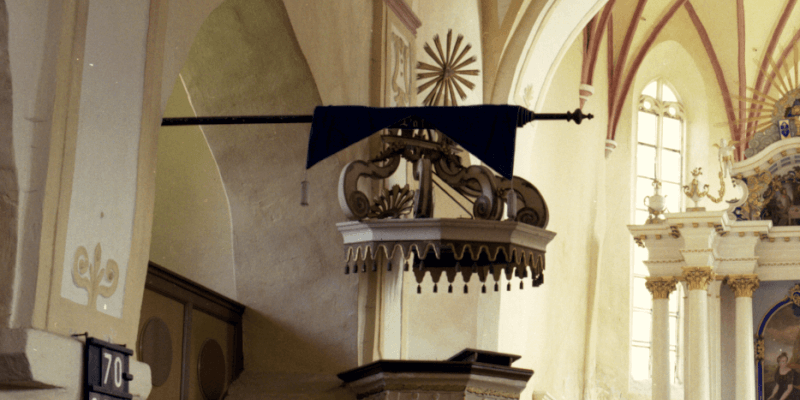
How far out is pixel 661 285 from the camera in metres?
12.4

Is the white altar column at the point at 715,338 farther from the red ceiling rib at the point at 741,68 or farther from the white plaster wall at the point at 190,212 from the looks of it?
the white plaster wall at the point at 190,212

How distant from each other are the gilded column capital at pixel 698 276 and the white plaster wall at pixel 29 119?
9.77 meters

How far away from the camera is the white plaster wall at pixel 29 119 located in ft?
11.1

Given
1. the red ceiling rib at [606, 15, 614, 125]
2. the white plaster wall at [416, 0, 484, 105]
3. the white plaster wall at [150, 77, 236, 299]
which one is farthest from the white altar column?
the white plaster wall at [150, 77, 236, 299]

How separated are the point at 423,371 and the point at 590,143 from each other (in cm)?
798

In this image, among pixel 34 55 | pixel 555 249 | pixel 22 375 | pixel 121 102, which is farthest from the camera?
pixel 555 249

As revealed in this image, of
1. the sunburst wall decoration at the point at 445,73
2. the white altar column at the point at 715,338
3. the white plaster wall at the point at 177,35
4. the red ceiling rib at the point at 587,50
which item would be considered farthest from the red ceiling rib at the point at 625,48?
the white plaster wall at the point at 177,35

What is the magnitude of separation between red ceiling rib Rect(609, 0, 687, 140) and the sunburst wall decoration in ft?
19.2

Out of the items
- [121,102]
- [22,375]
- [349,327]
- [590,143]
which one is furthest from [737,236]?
[22,375]

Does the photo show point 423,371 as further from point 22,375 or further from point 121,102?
point 22,375

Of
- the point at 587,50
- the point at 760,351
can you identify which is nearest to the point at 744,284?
the point at 760,351

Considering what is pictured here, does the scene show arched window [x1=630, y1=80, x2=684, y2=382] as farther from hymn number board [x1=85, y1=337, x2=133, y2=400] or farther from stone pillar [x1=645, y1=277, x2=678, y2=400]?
hymn number board [x1=85, y1=337, x2=133, y2=400]

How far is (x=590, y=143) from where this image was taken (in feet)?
42.7

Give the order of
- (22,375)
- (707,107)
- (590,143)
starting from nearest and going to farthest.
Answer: (22,375) → (590,143) → (707,107)
